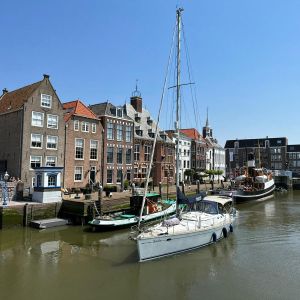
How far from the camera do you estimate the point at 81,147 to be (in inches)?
1818

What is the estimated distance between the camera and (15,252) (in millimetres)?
23469

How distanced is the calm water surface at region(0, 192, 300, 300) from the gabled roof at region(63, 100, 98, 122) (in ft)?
64.9

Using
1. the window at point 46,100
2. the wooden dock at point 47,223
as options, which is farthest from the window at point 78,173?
the wooden dock at point 47,223

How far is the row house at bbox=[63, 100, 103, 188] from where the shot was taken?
4447 cm

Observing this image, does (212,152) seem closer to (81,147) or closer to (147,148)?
(147,148)

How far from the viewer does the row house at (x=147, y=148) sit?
185 feet

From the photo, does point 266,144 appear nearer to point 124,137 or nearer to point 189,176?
point 189,176

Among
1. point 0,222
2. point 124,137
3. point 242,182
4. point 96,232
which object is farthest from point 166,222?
point 242,182

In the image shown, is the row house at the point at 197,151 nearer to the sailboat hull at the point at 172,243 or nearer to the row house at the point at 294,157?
the sailboat hull at the point at 172,243

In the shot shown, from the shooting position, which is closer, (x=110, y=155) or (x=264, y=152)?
(x=110, y=155)

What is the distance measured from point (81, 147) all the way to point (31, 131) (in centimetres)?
800

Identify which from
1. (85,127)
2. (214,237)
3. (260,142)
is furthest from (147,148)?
(260,142)

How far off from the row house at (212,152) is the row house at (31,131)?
49564mm

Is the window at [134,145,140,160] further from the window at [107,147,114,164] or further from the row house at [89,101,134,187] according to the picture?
the window at [107,147,114,164]
